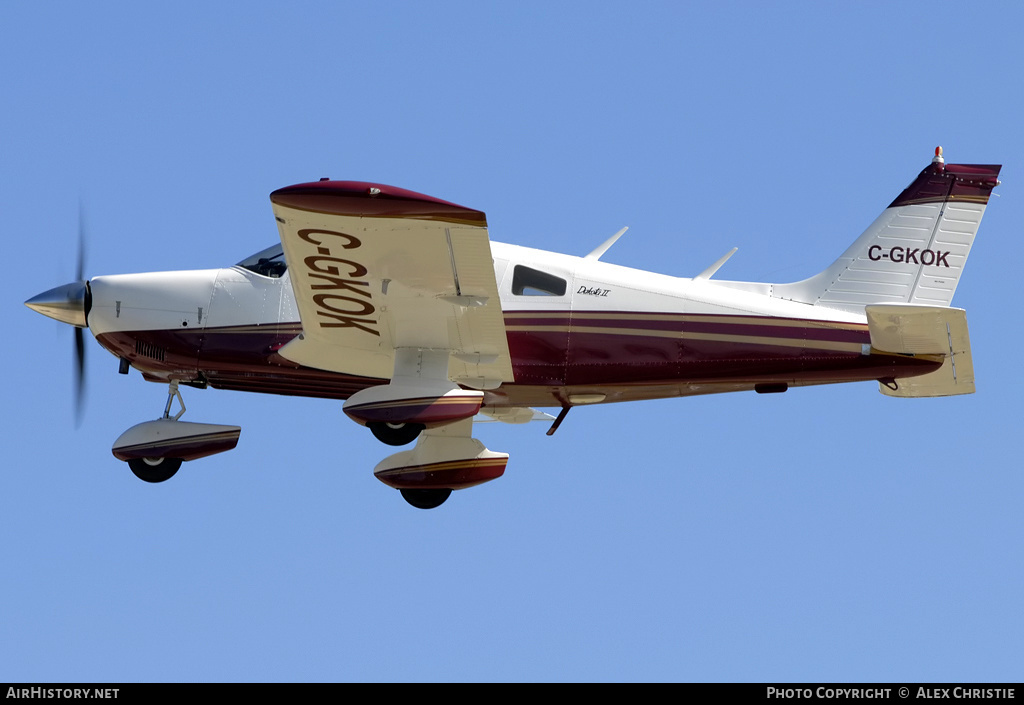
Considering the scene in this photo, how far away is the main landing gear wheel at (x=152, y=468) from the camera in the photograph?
1421 centimetres

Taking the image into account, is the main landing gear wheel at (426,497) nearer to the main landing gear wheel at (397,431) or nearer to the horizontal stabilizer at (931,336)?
the main landing gear wheel at (397,431)

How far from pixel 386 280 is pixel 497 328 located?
1201 millimetres

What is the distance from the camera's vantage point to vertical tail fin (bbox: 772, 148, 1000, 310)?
13.7 metres

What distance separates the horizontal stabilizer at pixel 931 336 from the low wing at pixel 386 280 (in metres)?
3.52

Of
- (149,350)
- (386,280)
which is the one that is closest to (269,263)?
(149,350)

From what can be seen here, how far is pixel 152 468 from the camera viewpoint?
1423cm

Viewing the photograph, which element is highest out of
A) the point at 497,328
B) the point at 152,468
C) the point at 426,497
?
the point at 497,328

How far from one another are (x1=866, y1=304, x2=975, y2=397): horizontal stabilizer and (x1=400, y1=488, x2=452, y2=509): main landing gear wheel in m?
4.79

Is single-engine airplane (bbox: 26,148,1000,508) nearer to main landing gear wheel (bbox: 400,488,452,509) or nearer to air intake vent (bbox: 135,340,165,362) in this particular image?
air intake vent (bbox: 135,340,165,362)

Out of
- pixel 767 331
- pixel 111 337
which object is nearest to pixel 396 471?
pixel 111 337

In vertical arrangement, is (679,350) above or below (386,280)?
below

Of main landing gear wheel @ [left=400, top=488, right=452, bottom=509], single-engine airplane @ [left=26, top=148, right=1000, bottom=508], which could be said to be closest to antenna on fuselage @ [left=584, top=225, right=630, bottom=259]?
single-engine airplane @ [left=26, top=148, right=1000, bottom=508]

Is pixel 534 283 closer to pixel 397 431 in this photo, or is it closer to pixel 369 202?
pixel 397 431
